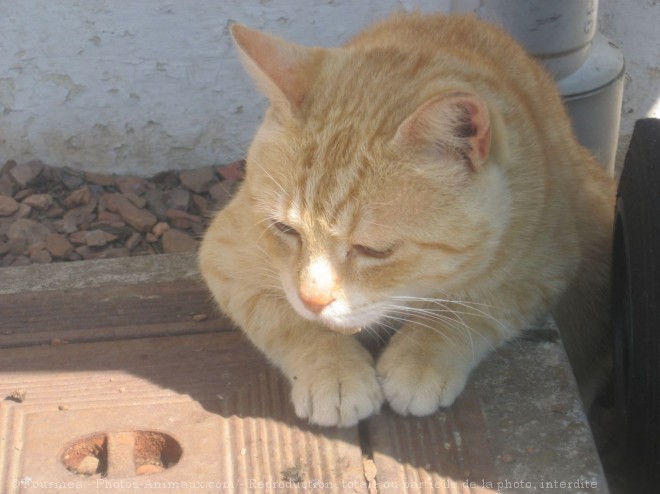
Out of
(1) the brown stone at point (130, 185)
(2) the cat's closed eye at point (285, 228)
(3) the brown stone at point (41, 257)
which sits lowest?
(3) the brown stone at point (41, 257)

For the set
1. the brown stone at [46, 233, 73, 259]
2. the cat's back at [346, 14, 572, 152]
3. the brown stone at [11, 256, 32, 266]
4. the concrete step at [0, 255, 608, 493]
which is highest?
the cat's back at [346, 14, 572, 152]

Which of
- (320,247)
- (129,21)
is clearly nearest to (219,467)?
(320,247)

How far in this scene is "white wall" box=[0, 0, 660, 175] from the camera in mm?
3527

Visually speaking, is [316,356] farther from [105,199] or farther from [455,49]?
[105,199]

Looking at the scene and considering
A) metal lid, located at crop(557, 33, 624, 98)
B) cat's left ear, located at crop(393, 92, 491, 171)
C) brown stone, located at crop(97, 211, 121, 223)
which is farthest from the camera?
brown stone, located at crop(97, 211, 121, 223)

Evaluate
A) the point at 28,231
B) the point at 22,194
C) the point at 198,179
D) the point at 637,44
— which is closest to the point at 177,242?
the point at 198,179

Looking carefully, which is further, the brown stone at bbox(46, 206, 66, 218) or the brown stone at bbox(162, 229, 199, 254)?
the brown stone at bbox(46, 206, 66, 218)

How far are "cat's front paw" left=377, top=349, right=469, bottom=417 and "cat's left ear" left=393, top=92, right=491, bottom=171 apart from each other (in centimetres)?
53

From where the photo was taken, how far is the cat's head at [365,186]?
2045 mm

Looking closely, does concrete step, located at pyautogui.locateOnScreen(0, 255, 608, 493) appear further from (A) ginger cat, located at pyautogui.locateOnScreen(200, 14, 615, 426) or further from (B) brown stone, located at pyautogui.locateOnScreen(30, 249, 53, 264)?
(B) brown stone, located at pyautogui.locateOnScreen(30, 249, 53, 264)

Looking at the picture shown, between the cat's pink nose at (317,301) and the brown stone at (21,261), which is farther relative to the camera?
the brown stone at (21,261)

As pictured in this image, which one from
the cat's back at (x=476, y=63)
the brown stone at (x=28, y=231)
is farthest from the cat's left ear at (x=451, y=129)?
the brown stone at (x=28, y=231)

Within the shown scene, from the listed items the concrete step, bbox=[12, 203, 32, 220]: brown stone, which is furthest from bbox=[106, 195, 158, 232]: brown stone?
the concrete step

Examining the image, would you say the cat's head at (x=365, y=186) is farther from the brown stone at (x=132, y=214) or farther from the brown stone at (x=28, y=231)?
the brown stone at (x=28, y=231)
